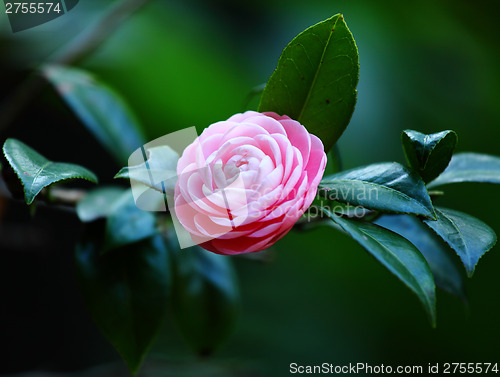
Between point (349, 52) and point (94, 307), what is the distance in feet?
1.25

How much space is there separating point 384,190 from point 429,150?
0.19 ft

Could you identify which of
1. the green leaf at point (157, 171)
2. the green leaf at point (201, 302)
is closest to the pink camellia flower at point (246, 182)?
the green leaf at point (157, 171)

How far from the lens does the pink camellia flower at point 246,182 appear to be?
0.32 m

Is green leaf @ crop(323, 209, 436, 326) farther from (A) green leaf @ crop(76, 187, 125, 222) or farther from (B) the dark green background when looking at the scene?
(B) the dark green background

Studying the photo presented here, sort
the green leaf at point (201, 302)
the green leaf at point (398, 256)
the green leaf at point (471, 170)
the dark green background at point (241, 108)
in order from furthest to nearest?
the dark green background at point (241, 108) → the green leaf at point (201, 302) → the green leaf at point (471, 170) → the green leaf at point (398, 256)

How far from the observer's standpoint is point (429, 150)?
0.38 m

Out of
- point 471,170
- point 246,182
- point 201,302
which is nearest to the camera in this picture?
point 246,182

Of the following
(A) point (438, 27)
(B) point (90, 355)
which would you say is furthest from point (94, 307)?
(A) point (438, 27)

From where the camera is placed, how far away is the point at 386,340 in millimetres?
1273

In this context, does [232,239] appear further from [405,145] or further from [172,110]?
[172,110]

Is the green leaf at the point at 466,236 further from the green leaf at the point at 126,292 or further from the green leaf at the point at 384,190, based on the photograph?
the green leaf at the point at 126,292

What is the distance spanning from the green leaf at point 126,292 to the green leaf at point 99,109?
236mm

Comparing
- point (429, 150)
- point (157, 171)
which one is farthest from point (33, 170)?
point (429, 150)

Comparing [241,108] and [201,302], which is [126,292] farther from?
[241,108]
